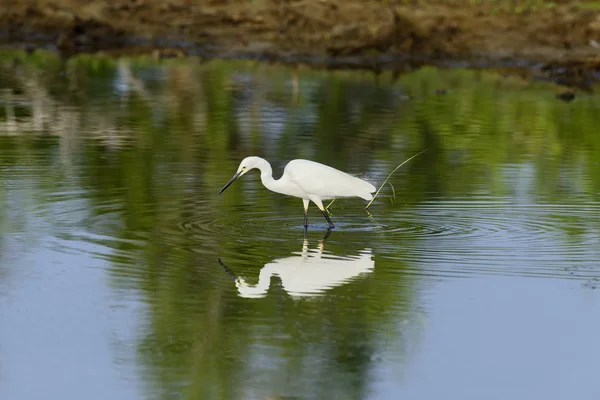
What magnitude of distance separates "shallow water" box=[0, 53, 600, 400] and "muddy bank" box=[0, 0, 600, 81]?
30.8 ft

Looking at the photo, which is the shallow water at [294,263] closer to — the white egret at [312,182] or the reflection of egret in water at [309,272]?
the reflection of egret in water at [309,272]

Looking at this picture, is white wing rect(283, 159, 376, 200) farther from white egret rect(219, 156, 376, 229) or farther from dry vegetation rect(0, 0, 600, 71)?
dry vegetation rect(0, 0, 600, 71)

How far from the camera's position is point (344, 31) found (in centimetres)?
3325

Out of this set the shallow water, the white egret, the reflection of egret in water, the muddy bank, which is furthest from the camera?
the muddy bank

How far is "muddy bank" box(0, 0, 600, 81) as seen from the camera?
31.3 m

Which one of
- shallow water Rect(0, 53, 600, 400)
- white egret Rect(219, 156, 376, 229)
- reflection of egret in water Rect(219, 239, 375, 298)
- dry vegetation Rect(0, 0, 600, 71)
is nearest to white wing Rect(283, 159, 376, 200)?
white egret Rect(219, 156, 376, 229)

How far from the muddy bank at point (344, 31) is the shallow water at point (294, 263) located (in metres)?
9.40

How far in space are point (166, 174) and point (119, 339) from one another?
24.4 feet

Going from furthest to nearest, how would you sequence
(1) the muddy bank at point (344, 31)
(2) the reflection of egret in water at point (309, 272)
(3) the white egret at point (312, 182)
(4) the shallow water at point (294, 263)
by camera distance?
(1) the muddy bank at point (344, 31) → (3) the white egret at point (312, 182) → (2) the reflection of egret in water at point (309, 272) → (4) the shallow water at point (294, 263)

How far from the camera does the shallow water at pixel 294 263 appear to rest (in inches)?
306

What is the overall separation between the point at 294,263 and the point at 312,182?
1502mm

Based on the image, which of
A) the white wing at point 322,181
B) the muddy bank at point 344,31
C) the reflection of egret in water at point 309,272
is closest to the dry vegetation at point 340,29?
the muddy bank at point 344,31

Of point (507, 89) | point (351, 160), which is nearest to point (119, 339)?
point (351, 160)

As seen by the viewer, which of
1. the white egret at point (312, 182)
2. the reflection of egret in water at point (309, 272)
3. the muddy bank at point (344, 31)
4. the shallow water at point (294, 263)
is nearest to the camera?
the shallow water at point (294, 263)
